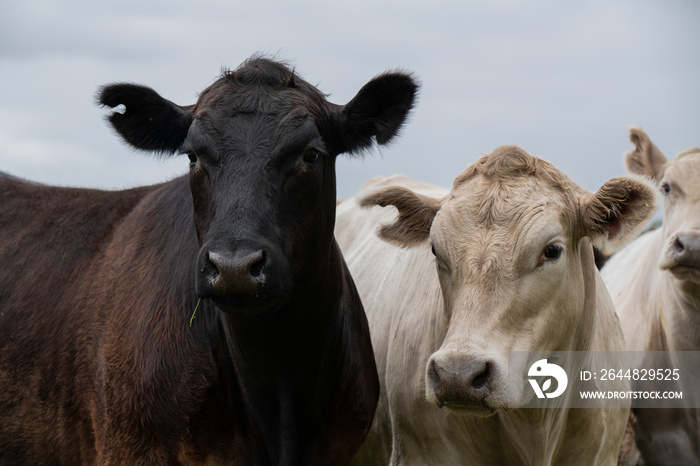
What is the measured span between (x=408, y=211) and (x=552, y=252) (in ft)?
3.55

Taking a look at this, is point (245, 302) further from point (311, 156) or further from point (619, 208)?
point (619, 208)

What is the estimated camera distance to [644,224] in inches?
194

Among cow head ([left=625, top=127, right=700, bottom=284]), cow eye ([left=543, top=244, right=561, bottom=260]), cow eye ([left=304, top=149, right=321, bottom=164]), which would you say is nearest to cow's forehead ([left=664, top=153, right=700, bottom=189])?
cow head ([left=625, top=127, right=700, bottom=284])

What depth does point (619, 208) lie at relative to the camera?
494 centimetres

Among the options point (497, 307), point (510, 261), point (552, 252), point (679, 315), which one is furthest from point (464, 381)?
point (679, 315)

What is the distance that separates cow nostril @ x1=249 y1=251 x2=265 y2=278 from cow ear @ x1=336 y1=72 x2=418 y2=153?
4.13 feet

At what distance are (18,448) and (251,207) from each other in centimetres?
244

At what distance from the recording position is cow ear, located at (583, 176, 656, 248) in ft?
16.0

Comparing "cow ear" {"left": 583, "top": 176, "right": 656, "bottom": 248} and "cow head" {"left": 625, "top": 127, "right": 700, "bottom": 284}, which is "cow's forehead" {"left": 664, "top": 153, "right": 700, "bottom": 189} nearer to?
"cow head" {"left": 625, "top": 127, "right": 700, "bottom": 284}

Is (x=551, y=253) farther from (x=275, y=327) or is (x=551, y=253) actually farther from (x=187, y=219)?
(x=187, y=219)

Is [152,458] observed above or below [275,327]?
below

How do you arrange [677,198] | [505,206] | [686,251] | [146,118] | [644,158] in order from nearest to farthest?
[505,206] → [146,118] → [686,251] → [677,198] → [644,158]

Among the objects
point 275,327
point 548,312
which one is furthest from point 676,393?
point 275,327

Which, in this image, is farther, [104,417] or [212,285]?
[104,417]
